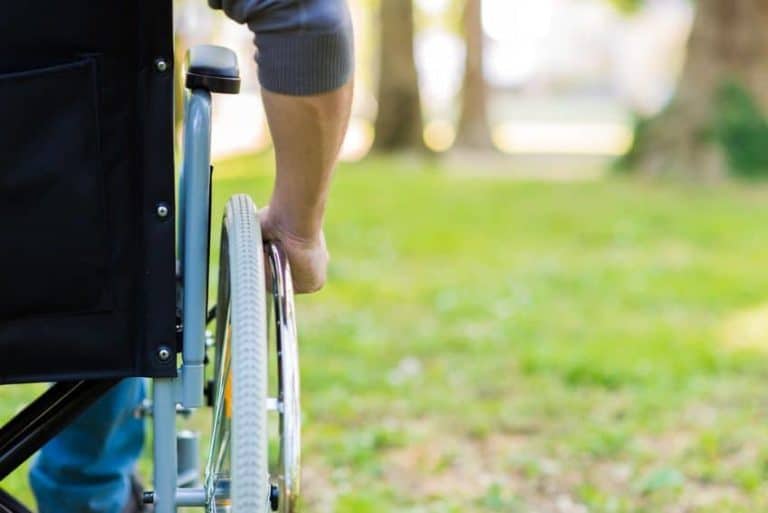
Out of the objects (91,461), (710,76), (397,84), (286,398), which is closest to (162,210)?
(286,398)

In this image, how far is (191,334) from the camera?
172cm

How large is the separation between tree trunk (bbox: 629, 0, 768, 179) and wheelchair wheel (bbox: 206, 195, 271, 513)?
855 centimetres

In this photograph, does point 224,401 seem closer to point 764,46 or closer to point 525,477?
point 525,477

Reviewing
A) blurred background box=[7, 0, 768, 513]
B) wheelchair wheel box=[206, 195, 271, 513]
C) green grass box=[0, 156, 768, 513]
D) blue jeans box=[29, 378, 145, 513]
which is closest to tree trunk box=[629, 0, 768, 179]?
blurred background box=[7, 0, 768, 513]

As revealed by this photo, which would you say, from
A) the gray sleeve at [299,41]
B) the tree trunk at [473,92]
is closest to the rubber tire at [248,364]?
the gray sleeve at [299,41]

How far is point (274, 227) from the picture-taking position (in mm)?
1867

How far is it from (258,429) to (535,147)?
18.8m

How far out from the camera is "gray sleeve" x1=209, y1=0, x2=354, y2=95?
1606 mm

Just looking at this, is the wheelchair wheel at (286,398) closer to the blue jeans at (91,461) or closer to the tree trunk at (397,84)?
the blue jeans at (91,461)

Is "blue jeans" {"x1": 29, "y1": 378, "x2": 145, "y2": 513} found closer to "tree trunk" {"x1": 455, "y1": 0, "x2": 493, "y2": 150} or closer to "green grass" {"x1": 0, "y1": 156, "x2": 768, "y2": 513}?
"green grass" {"x1": 0, "y1": 156, "x2": 768, "y2": 513}

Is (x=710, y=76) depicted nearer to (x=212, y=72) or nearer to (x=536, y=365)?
(x=536, y=365)

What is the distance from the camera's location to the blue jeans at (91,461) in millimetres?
2254

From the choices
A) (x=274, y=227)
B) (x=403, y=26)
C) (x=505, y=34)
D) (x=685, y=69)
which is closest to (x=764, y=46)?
(x=685, y=69)

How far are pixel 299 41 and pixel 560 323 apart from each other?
3.58 meters
